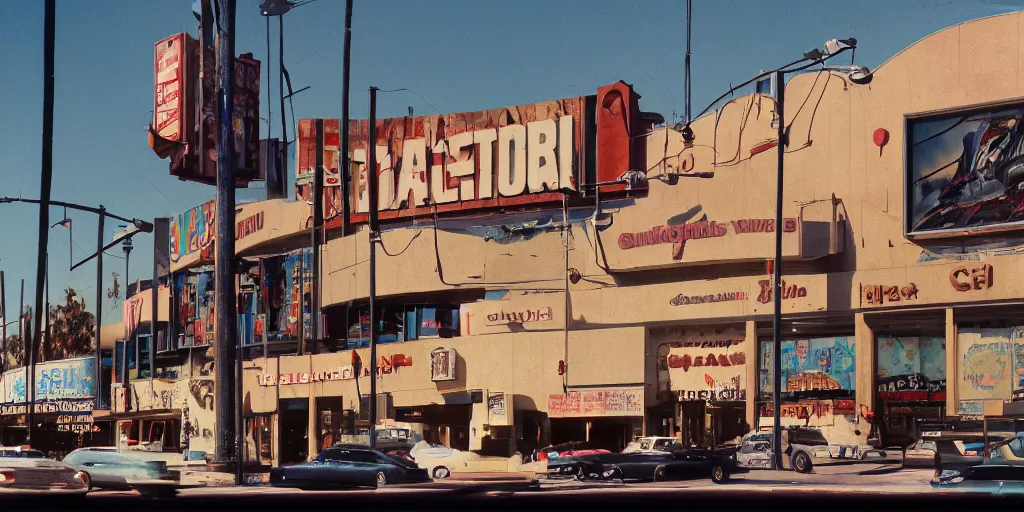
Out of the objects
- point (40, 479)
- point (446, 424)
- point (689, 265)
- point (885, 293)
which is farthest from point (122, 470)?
point (446, 424)

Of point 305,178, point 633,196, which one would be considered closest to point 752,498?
point 633,196

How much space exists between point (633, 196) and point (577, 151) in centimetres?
370

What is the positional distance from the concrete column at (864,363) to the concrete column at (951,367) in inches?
123

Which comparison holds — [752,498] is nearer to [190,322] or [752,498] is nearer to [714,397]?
[714,397]

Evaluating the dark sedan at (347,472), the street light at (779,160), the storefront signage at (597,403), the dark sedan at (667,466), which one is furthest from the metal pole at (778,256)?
the dark sedan at (347,472)

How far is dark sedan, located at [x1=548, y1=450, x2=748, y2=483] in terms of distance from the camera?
41.9 meters

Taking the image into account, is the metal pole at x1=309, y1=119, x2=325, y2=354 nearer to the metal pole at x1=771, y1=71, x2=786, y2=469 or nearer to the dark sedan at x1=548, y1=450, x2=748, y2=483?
the metal pole at x1=771, y1=71, x2=786, y2=469

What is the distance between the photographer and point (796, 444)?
1932 inches

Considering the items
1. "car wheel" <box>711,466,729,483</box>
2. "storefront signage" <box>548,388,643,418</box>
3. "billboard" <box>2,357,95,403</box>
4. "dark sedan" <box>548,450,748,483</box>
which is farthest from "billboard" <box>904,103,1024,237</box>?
Answer: "billboard" <box>2,357,95,403</box>

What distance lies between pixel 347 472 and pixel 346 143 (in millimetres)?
41485

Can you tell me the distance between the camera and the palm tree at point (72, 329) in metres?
126

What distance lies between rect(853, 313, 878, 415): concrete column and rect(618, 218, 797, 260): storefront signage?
5082 mm

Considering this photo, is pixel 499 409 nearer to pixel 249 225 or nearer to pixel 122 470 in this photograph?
pixel 122 470

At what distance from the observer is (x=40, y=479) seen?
33750 mm
